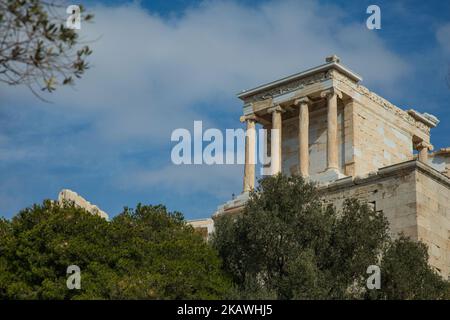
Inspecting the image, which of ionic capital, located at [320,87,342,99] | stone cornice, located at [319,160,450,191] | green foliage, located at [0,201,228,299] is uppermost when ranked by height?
ionic capital, located at [320,87,342,99]

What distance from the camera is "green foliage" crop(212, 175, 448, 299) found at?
24.3 meters

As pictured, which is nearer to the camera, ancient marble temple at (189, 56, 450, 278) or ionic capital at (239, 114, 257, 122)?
ancient marble temple at (189, 56, 450, 278)

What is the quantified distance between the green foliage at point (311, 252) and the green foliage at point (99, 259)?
2.96 ft

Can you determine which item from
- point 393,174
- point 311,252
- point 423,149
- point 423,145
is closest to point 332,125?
point 423,145

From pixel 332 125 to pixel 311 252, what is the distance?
11.8 m

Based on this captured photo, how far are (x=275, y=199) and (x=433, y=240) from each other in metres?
5.58

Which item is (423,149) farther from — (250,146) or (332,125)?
(250,146)

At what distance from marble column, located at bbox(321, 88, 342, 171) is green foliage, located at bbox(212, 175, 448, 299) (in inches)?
347

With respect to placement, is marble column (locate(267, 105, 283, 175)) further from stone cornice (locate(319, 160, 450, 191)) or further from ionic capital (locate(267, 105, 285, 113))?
stone cornice (locate(319, 160, 450, 191))

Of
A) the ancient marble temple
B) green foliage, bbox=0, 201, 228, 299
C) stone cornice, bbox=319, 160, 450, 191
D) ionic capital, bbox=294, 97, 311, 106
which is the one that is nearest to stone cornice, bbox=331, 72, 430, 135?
the ancient marble temple

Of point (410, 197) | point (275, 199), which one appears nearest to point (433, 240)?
point (410, 197)

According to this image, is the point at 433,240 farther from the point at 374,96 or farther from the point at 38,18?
the point at 38,18

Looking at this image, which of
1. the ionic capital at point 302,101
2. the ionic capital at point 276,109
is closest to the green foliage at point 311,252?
the ionic capital at point 302,101

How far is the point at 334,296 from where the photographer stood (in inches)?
945
